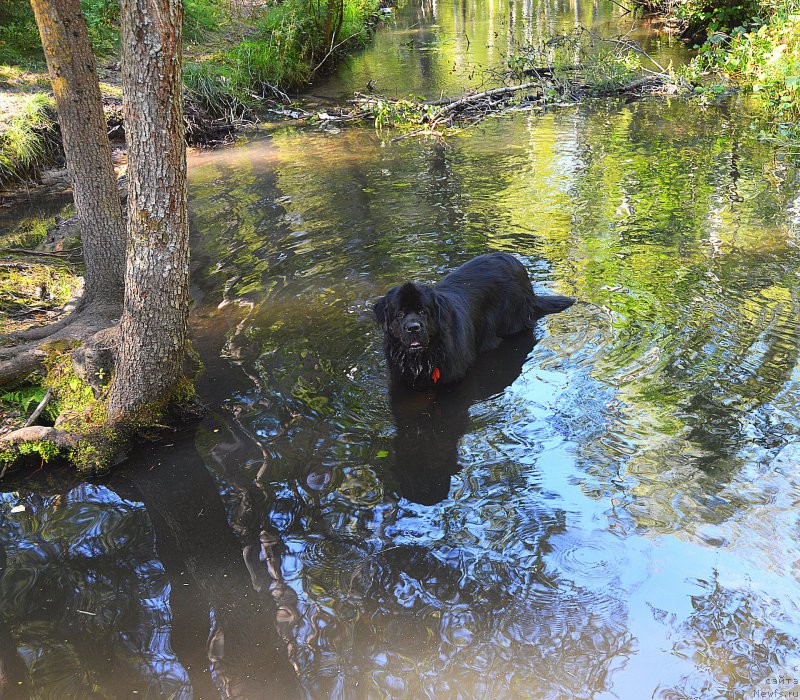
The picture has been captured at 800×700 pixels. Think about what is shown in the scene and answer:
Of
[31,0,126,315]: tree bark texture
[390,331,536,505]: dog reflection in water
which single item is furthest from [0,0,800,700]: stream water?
[31,0,126,315]: tree bark texture

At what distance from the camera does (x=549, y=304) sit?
25.7ft

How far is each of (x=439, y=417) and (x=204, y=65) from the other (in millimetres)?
15934

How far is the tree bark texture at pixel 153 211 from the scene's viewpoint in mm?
5188

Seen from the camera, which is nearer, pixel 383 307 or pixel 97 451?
pixel 97 451

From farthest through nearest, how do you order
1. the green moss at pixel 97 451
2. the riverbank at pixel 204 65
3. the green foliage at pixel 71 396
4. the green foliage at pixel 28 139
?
the riverbank at pixel 204 65
the green foliage at pixel 28 139
the green foliage at pixel 71 396
the green moss at pixel 97 451

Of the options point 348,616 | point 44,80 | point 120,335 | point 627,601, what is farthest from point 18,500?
point 44,80

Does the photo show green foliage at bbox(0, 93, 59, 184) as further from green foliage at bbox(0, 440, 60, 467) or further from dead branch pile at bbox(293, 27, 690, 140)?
green foliage at bbox(0, 440, 60, 467)

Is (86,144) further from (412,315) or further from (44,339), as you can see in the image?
(412,315)

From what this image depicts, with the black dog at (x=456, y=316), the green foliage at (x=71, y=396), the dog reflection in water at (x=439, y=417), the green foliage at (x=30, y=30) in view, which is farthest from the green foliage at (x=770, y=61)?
the green foliage at (x=30, y=30)

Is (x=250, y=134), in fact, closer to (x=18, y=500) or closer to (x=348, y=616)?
(x=18, y=500)

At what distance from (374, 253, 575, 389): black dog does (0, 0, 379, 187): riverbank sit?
10.5 m

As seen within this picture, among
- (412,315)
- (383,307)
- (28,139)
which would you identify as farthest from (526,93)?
(412,315)

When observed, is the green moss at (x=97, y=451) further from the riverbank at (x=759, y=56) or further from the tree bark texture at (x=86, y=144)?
the riverbank at (x=759, y=56)

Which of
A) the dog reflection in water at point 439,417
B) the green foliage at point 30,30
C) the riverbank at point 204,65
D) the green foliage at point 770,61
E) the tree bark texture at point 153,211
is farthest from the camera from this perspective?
the green foliage at point 30,30
